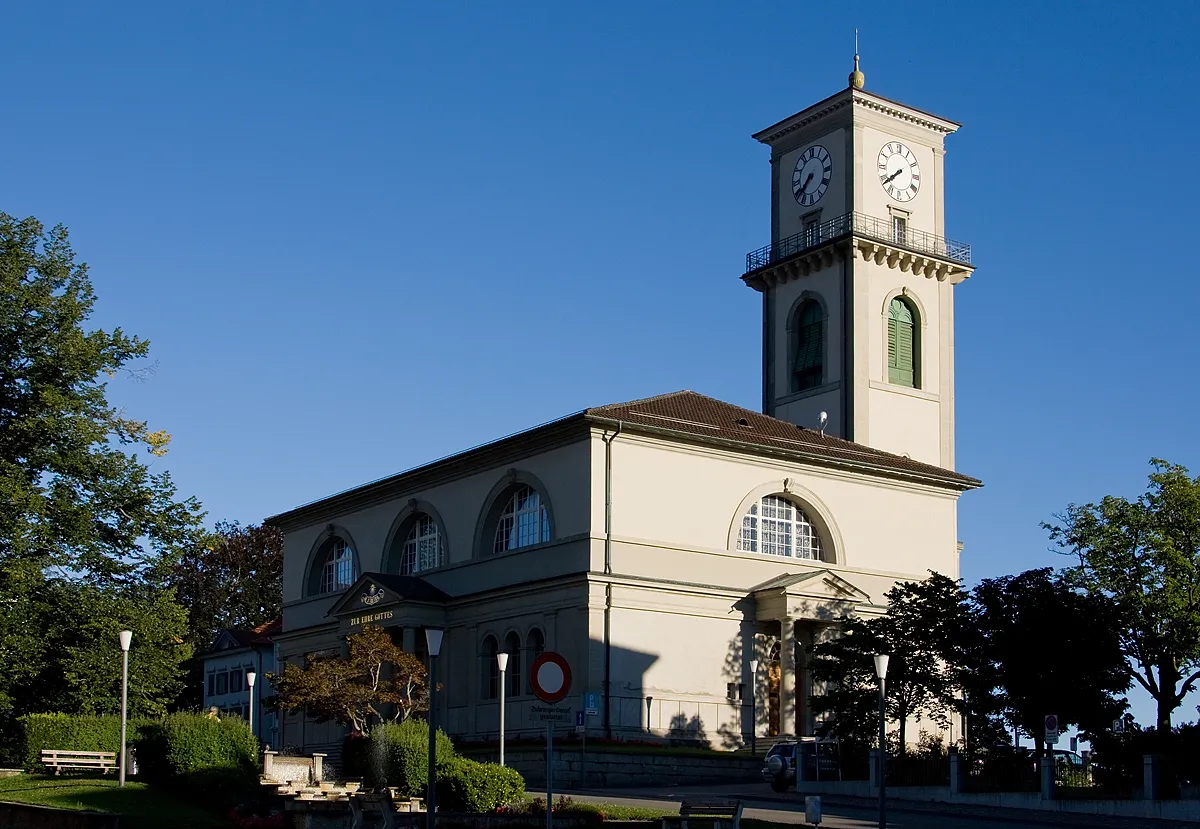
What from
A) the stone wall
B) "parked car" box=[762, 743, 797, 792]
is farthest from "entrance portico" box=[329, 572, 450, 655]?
"parked car" box=[762, 743, 797, 792]

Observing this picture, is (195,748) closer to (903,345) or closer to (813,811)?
(813,811)

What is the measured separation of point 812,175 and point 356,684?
96.1 ft

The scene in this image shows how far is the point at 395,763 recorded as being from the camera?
3575 cm

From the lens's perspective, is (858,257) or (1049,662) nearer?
(1049,662)

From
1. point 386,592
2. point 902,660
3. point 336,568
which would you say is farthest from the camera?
point 336,568

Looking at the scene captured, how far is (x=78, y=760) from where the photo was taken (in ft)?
134

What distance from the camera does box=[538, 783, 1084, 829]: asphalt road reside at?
34253mm

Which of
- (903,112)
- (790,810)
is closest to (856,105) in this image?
(903,112)

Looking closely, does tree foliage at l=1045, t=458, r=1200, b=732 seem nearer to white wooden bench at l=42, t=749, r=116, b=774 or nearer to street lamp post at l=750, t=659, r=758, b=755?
street lamp post at l=750, t=659, r=758, b=755

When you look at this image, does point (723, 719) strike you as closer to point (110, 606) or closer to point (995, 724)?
point (995, 724)

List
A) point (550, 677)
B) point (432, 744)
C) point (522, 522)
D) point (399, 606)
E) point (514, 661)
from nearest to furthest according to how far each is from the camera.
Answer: point (550, 677) < point (432, 744) < point (514, 661) < point (522, 522) < point (399, 606)

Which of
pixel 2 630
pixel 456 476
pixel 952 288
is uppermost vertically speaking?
pixel 952 288

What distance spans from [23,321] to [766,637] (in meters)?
24.7

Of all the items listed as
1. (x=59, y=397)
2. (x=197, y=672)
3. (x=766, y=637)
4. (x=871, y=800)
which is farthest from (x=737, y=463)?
(x=197, y=672)
